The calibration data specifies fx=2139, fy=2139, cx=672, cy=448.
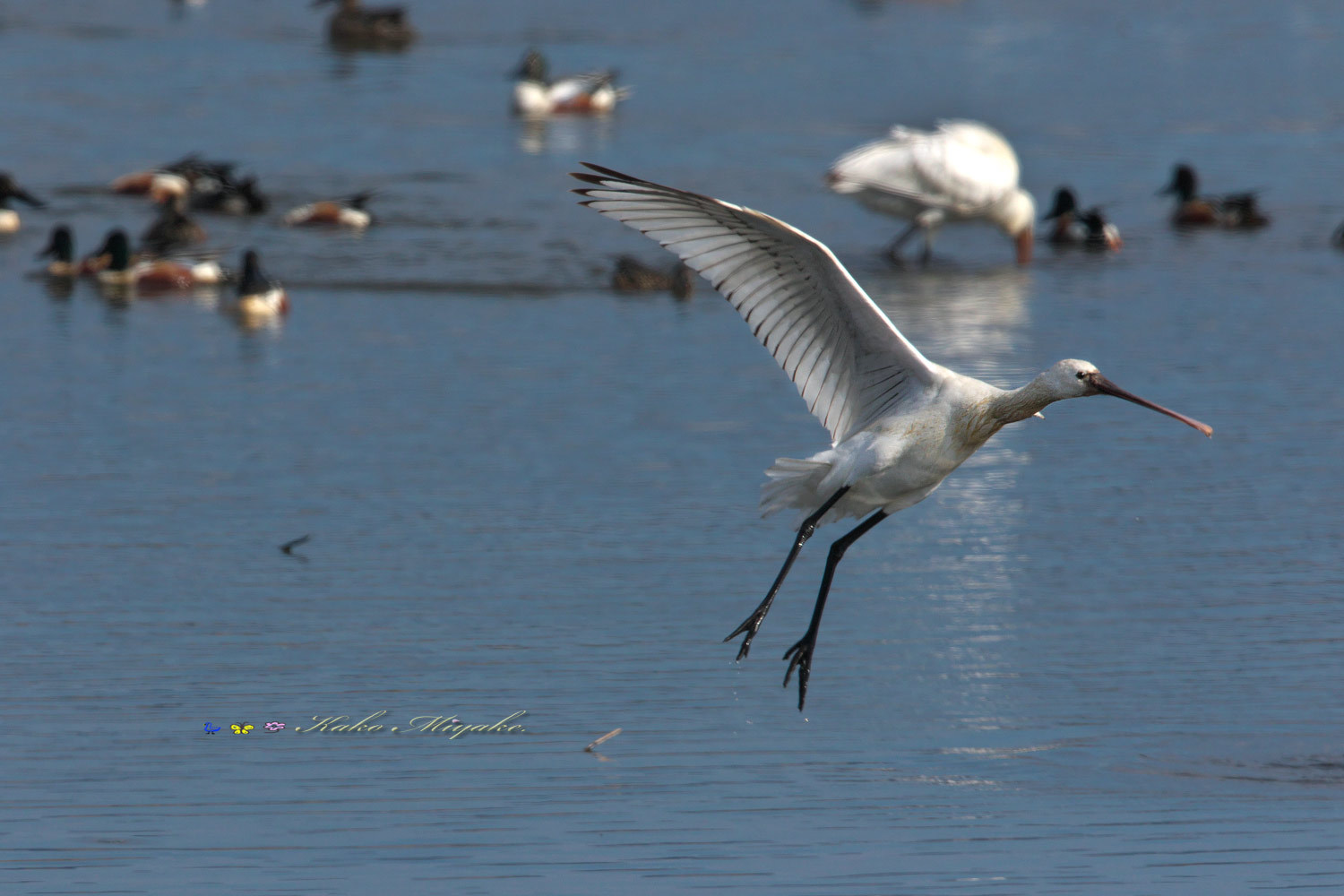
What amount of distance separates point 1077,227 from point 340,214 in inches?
255

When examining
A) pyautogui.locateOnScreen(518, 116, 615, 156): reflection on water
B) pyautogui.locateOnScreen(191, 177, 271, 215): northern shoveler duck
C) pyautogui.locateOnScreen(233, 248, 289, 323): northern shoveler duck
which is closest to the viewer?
pyautogui.locateOnScreen(233, 248, 289, 323): northern shoveler duck

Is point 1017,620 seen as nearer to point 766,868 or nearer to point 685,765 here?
point 685,765

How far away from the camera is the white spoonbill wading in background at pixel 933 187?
60.3 feet

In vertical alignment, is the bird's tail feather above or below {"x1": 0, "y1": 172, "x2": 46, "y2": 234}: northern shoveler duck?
above

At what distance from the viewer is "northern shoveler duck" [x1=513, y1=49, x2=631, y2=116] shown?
2769 centimetres

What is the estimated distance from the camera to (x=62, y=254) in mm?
17234

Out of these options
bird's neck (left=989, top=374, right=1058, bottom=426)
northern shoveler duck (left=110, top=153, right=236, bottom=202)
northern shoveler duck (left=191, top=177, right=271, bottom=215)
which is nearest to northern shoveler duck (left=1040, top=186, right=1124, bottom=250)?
northern shoveler duck (left=191, top=177, right=271, bottom=215)

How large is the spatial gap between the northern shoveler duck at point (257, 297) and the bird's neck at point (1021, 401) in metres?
8.82

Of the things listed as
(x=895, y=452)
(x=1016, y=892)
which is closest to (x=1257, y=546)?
(x=895, y=452)

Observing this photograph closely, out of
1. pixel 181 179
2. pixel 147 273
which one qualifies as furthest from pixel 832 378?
pixel 181 179

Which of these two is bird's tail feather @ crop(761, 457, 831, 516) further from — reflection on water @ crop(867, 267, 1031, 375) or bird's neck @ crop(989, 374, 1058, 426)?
reflection on water @ crop(867, 267, 1031, 375)

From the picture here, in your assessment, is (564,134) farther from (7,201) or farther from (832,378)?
(832,378)

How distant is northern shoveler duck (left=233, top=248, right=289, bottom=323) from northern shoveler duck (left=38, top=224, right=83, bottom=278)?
7.69 ft

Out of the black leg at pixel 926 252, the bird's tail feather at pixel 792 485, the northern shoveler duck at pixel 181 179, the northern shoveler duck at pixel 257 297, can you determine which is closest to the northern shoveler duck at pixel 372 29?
the northern shoveler duck at pixel 181 179
